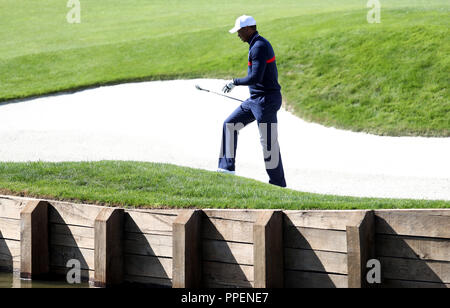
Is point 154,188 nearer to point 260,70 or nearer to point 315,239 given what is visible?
point 260,70

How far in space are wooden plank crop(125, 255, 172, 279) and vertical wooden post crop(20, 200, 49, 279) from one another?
0.96 meters

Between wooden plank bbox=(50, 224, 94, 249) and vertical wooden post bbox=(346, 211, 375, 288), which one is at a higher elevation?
wooden plank bbox=(50, 224, 94, 249)

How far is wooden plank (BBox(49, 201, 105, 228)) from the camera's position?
7.76m

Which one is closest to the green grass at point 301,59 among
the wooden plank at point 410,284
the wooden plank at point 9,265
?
the wooden plank at point 410,284

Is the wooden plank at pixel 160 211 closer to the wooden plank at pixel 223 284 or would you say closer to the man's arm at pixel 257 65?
the wooden plank at pixel 223 284

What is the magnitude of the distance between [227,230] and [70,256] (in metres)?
1.83

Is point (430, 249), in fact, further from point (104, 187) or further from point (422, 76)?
point (422, 76)

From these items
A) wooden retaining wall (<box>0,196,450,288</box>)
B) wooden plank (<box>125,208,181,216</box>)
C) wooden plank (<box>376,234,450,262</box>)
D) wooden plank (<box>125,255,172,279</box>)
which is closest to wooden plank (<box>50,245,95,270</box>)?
wooden retaining wall (<box>0,196,450,288</box>)

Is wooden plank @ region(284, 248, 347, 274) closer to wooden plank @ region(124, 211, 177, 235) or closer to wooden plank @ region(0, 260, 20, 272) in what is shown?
wooden plank @ region(124, 211, 177, 235)

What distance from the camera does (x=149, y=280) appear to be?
7508 millimetres

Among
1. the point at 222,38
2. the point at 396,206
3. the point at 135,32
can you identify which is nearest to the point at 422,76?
the point at 222,38

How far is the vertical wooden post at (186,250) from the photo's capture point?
7.08 m
